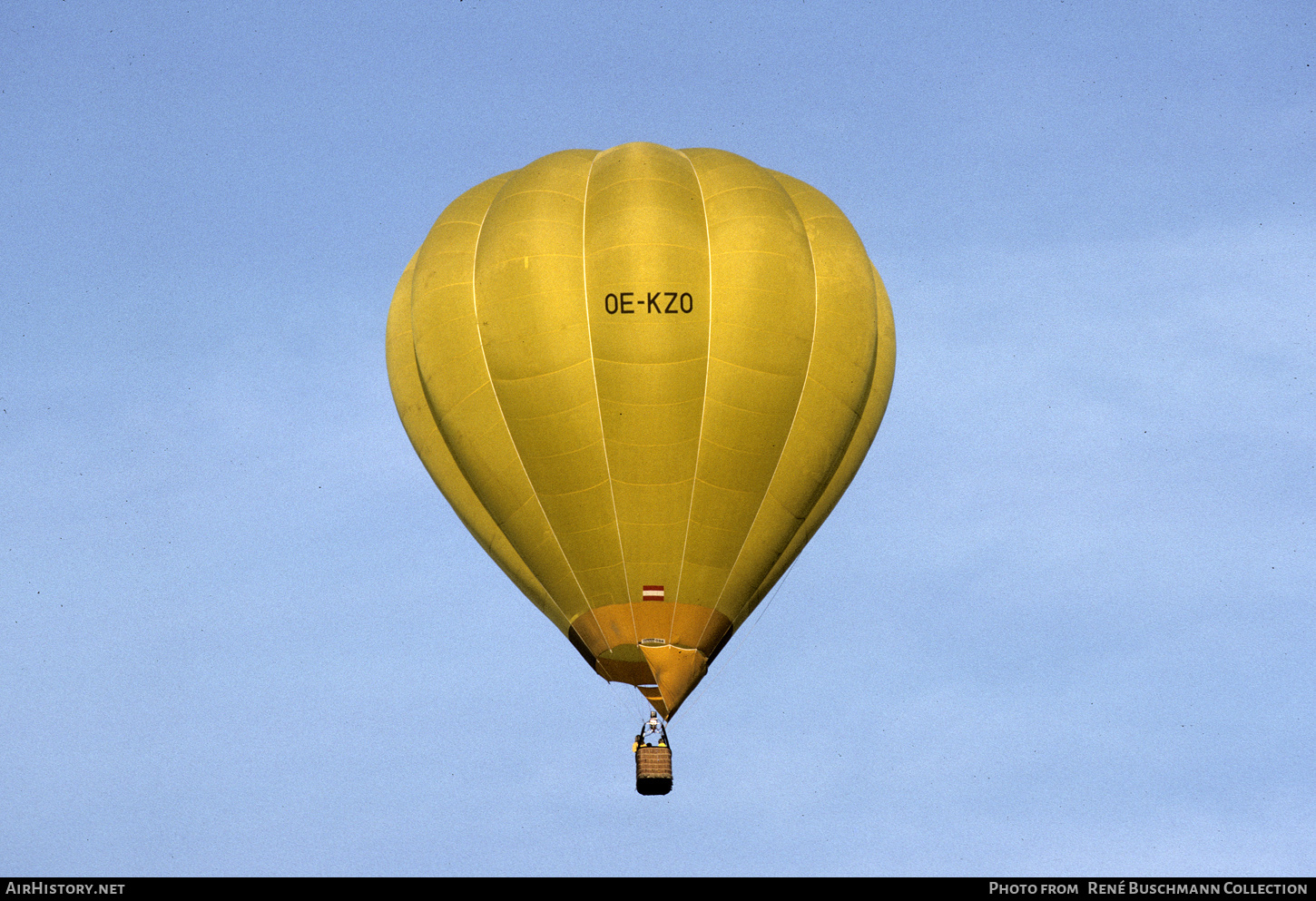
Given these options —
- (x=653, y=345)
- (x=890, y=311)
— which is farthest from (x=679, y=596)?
(x=890, y=311)

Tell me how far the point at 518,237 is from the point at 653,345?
113 inches

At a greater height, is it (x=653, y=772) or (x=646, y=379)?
(x=646, y=379)

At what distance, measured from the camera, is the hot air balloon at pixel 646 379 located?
125ft

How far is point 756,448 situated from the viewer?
38.6m

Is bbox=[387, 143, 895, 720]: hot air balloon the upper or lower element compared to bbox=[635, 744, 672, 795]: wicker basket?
upper

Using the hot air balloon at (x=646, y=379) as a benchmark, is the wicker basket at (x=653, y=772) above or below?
below

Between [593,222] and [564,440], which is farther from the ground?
[593,222]

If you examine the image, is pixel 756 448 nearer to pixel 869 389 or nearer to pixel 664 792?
pixel 869 389

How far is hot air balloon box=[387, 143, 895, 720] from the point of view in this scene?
38.1 meters

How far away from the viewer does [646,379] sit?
37906 mm
